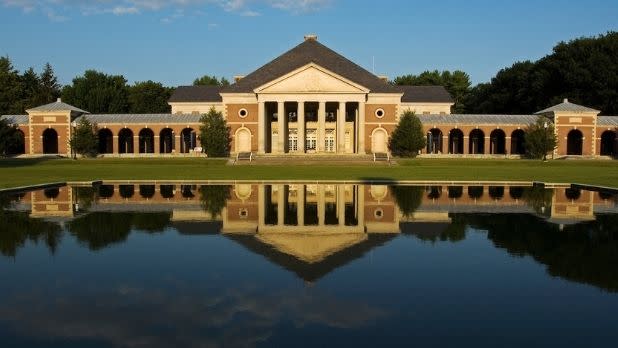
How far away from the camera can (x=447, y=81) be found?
11112 centimetres

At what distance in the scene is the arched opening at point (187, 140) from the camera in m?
67.9

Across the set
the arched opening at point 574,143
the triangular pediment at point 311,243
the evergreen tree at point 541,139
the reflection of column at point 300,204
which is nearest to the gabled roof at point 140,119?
the evergreen tree at point 541,139

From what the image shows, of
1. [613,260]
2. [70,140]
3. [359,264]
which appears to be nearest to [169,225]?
[359,264]

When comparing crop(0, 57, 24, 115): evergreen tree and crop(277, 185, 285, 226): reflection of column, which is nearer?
crop(277, 185, 285, 226): reflection of column

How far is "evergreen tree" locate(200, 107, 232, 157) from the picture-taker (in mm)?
58031

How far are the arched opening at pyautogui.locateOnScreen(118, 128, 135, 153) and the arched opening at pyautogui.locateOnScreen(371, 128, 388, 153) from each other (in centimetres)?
3149

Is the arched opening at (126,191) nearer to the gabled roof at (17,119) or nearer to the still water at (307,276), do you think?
the still water at (307,276)

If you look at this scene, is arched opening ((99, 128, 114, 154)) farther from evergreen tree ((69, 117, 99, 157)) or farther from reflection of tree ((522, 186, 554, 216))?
reflection of tree ((522, 186, 554, 216))

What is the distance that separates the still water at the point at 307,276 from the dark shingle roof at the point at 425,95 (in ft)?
194

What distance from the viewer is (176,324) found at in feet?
22.6

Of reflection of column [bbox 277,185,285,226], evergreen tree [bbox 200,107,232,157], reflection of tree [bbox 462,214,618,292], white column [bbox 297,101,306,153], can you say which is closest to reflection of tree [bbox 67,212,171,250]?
reflection of column [bbox 277,185,285,226]

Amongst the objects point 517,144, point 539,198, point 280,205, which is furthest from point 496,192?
point 517,144

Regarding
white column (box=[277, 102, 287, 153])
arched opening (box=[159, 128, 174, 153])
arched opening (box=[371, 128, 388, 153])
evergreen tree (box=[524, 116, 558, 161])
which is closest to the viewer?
evergreen tree (box=[524, 116, 558, 161])

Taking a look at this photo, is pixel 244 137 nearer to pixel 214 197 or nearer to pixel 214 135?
pixel 214 135
